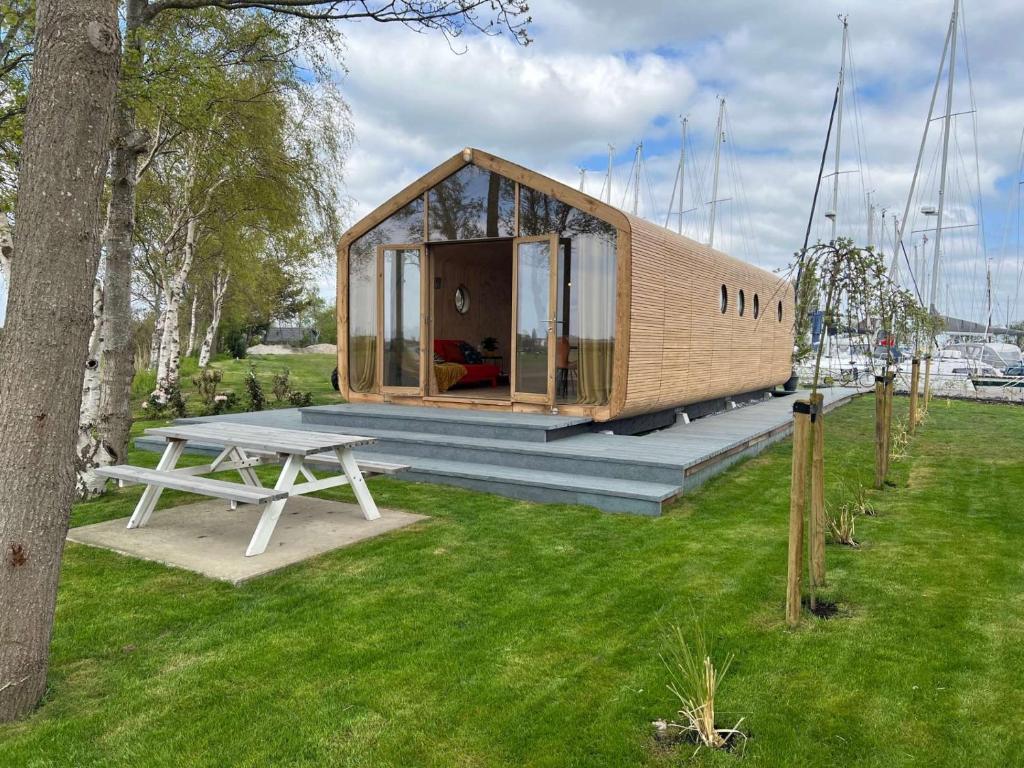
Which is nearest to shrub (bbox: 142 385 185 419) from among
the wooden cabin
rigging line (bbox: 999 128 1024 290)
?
the wooden cabin

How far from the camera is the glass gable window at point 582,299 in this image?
739 cm

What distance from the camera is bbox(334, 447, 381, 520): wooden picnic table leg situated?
184 inches

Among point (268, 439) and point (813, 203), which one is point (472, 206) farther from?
point (813, 203)

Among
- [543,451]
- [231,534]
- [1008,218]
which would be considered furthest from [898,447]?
[1008,218]

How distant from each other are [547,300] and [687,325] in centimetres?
214

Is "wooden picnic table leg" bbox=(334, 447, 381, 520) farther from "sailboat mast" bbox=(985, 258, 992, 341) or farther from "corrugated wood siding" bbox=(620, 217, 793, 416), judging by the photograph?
"sailboat mast" bbox=(985, 258, 992, 341)

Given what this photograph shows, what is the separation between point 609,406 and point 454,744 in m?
5.44

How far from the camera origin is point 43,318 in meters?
2.30

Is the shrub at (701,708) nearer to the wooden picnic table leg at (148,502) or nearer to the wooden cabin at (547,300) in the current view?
the wooden picnic table leg at (148,502)

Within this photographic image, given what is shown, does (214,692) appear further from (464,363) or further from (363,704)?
(464,363)

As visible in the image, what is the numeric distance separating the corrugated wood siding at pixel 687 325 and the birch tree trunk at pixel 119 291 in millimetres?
4805

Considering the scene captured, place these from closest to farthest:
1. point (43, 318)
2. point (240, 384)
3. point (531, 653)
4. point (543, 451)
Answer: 1. point (43, 318)
2. point (531, 653)
3. point (543, 451)
4. point (240, 384)

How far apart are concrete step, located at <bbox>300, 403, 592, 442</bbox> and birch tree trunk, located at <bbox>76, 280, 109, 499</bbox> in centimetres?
257

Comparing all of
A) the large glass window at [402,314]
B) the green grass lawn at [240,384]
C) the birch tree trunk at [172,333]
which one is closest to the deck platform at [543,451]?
the large glass window at [402,314]
